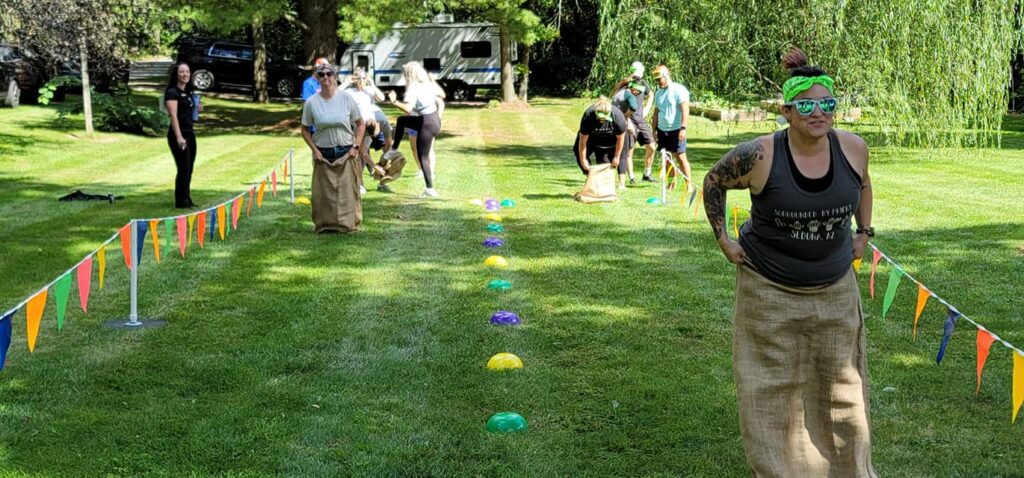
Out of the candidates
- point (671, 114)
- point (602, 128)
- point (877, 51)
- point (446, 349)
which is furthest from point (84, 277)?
point (877, 51)

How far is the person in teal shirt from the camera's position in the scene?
1550 cm

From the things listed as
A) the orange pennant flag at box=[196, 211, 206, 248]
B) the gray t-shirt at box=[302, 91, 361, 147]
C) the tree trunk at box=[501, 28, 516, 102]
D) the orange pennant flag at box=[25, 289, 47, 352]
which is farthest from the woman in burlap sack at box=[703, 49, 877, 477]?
the tree trunk at box=[501, 28, 516, 102]

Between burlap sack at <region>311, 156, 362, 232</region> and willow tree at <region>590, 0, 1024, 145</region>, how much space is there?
30.3 feet

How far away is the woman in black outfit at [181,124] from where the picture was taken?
13.0m

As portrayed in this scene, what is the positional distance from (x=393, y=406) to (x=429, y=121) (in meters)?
8.49

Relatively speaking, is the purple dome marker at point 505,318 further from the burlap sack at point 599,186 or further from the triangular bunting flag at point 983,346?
the burlap sack at point 599,186

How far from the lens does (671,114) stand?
15.6m

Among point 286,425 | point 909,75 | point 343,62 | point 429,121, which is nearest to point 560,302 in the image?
point 286,425

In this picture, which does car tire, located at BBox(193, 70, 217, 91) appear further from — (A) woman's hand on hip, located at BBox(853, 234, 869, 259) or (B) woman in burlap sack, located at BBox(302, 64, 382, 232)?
(A) woman's hand on hip, located at BBox(853, 234, 869, 259)

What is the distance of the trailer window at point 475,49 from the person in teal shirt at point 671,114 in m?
25.0

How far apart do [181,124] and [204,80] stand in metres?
28.6

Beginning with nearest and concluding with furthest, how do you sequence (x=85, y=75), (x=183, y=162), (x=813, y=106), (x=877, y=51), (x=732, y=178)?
(x=813, y=106), (x=732, y=178), (x=183, y=162), (x=877, y=51), (x=85, y=75)

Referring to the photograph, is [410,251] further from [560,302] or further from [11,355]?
[11,355]

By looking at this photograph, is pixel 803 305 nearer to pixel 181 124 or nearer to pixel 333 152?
pixel 333 152
